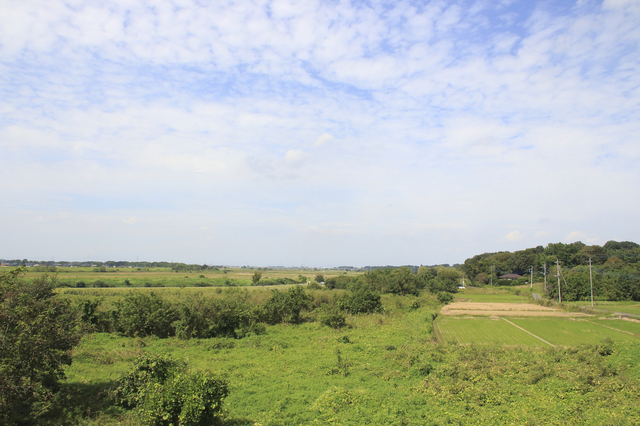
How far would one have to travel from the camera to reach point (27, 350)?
843 cm

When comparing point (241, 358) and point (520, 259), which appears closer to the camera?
point (241, 358)

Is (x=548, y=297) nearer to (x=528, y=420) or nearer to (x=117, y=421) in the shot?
(x=528, y=420)

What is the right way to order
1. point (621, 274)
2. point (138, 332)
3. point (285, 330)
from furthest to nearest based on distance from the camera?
point (621, 274) → point (285, 330) → point (138, 332)

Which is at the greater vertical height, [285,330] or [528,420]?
[528,420]

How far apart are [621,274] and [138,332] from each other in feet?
211

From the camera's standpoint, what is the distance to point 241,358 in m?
18.0

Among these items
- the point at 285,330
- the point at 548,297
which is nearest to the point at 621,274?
the point at 548,297

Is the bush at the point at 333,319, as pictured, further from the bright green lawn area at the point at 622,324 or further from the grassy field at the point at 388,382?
the bright green lawn area at the point at 622,324

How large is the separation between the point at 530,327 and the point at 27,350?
116 feet

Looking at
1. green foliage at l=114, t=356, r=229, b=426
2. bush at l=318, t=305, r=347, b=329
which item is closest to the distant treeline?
bush at l=318, t=305, r=347, b=329

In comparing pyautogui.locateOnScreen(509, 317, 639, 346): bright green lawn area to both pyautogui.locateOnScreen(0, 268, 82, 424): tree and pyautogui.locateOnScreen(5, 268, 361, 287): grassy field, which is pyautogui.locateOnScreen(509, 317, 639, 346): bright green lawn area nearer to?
A: pyautogui.locateOnScreen(0, 268, 82, 424): tree

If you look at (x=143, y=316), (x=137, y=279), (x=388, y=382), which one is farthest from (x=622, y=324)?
(x=137, y=279)

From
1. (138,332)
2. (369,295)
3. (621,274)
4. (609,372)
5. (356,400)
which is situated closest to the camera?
(356,400)

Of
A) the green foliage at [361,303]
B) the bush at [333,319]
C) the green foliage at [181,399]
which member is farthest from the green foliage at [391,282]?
the green foliage at [181,399]
